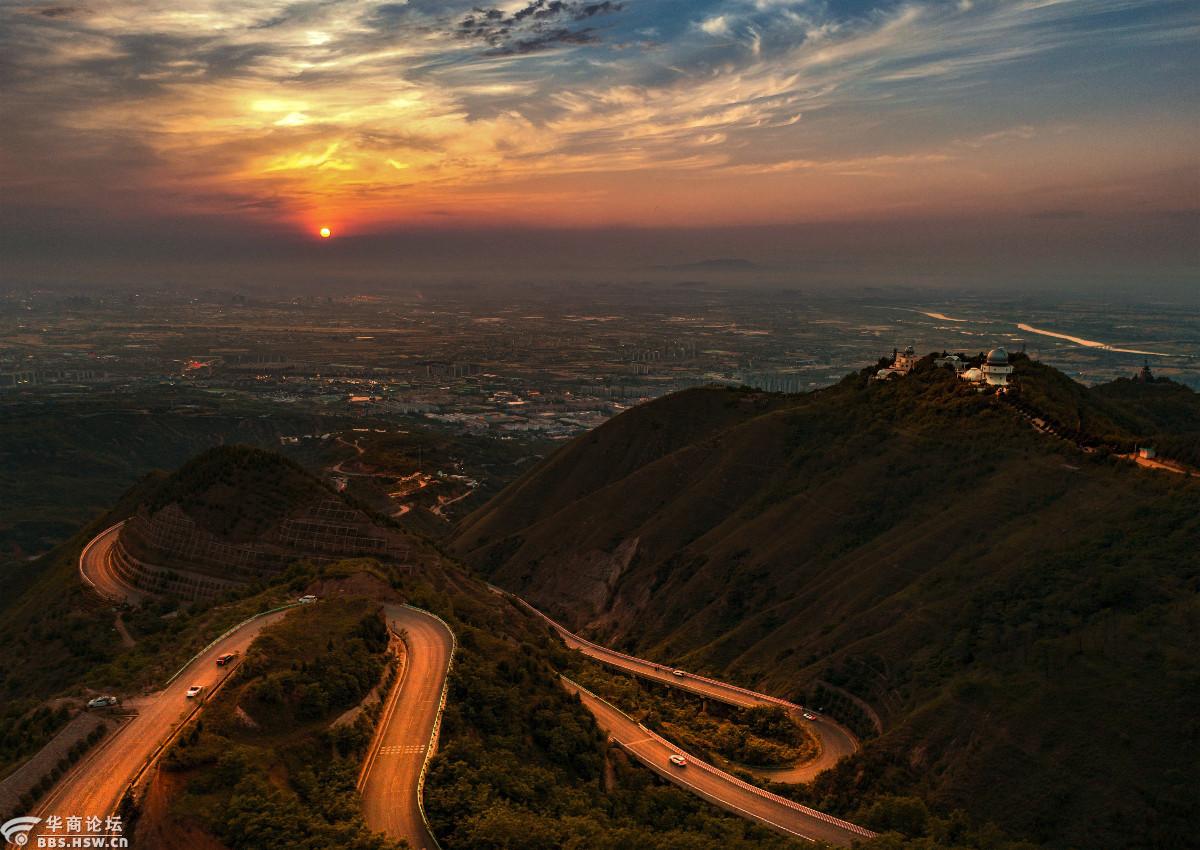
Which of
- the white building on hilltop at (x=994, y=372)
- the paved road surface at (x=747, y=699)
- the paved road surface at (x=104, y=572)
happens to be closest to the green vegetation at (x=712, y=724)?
the paved road surface at (x=747, y=699)

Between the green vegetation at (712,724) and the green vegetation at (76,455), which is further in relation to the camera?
the green vegetation at (76,455)

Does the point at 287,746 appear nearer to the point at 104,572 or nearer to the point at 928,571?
the point at 928,571

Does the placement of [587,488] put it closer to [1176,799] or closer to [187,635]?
[187,635]

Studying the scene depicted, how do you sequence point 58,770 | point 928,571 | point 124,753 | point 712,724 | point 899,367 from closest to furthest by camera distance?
point 58,770 < point 124,753 < point 712,724 < point 928,571 < point 899,367

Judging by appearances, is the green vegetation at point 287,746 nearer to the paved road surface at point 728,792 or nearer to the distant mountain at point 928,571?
the paved road surface at point 728,792

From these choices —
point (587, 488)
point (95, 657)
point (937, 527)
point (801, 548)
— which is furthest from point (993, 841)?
point (587, 488)

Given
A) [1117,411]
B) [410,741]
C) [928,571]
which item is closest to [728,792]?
[410,741]
